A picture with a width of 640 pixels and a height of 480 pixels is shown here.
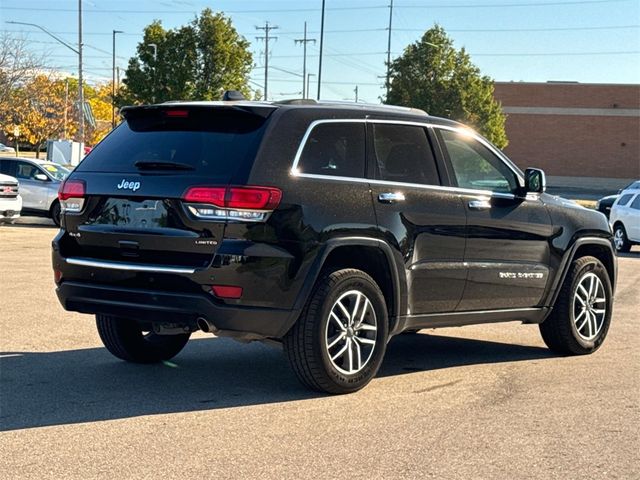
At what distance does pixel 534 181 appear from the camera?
314 inches

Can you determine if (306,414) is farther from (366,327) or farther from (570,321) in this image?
(570,321)

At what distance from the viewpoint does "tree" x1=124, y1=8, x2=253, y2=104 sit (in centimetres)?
5357

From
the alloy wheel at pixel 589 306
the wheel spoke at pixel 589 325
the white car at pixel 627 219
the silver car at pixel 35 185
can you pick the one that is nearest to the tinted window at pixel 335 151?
the alloy wheel at pixel 589 306

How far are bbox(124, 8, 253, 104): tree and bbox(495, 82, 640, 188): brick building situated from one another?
994 inches

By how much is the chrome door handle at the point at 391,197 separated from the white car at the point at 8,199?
48.8 ft

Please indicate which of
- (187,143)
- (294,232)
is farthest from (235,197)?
(187,143)

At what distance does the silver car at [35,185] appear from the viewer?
24141mm

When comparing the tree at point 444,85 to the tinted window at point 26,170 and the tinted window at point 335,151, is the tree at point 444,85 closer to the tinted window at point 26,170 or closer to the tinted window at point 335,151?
the tinted window at point 26,170

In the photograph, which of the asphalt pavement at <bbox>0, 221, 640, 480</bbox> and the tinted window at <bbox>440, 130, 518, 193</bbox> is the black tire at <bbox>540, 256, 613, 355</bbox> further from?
the tinted window at <bbox>440, 130, 518, 193</bbox>

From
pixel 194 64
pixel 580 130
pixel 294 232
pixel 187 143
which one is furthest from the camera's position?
pixel 580 130

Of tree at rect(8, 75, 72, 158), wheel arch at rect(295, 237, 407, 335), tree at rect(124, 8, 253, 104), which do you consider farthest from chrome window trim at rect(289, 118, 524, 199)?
tree at rect(8, 75, 72, 158)

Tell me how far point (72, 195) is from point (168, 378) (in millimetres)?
1471

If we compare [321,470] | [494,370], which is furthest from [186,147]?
[494,370]

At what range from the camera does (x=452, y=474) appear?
4887mm
